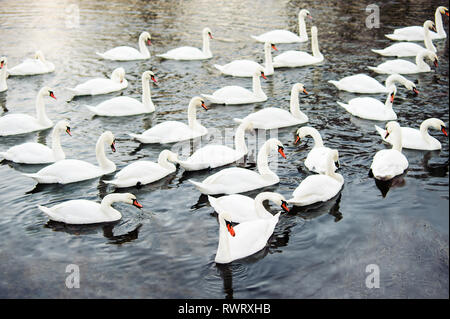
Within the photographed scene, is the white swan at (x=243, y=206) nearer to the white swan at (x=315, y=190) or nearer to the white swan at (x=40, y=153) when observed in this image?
the white swan at (x=315, y=190)

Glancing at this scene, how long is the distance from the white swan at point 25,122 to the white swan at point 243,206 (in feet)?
25.3

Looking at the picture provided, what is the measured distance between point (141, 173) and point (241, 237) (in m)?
3.85

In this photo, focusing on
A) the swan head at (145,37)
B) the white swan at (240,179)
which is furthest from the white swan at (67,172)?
the swan head at (145,37)

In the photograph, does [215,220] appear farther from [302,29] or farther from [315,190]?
[302,29]

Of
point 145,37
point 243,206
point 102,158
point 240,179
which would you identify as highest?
point 145,37

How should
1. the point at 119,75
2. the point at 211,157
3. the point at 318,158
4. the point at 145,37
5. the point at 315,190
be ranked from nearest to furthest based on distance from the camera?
the point at 315,190
the point at 318,158
the point at 211,157
the point at 119,75
the point at 145,37

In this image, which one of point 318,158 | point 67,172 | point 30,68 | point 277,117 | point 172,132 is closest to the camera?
point 67,172

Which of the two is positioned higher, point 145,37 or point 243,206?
point 145,37

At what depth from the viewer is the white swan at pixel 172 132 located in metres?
17.1

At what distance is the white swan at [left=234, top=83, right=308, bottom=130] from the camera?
18.1 meters

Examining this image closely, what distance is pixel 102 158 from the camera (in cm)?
1516

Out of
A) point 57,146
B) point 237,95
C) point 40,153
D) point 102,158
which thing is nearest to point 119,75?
point 237,95
